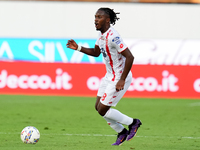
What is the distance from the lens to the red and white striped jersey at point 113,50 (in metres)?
6.62

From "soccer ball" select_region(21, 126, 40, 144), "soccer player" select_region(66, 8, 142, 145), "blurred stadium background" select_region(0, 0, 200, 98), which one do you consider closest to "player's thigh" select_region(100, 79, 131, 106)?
"soccer player" select_region(66, 8, 142, 145)

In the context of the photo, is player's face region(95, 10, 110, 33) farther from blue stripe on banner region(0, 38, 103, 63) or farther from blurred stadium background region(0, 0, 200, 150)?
blue stripe on banner region(0, 38, 103, 63)

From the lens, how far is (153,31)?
24469 millimetres

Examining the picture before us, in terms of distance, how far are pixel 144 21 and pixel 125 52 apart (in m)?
18.3

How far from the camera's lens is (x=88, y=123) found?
10.3 metres

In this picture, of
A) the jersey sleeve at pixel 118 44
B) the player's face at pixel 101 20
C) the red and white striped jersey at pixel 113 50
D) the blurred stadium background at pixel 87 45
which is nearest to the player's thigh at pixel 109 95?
the red and white striped jersey at pixel 113 50

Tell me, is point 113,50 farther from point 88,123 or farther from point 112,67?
point 88,123

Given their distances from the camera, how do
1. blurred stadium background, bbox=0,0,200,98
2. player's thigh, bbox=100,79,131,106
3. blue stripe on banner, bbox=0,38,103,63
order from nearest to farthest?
player's thigh, bbox=100,79,131,106
blurred stadium background, bbox=0,0,200,98
blue stripe on banner, bbox=0,38,103,63

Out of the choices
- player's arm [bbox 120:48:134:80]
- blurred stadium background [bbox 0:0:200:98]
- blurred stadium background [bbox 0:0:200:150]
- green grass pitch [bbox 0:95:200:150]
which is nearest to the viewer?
player's arm [bbox 120:48:134:80]

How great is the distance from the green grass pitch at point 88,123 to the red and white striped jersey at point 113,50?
3.77 feet

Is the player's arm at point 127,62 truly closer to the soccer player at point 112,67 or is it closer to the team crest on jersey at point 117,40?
the soccer player at point 112,67

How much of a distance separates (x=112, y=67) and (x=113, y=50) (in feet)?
0.99

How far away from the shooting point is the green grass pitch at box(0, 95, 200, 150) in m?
7.21

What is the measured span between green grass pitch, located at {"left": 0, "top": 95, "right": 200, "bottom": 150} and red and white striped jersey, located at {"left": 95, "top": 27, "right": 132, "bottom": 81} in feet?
3.77
